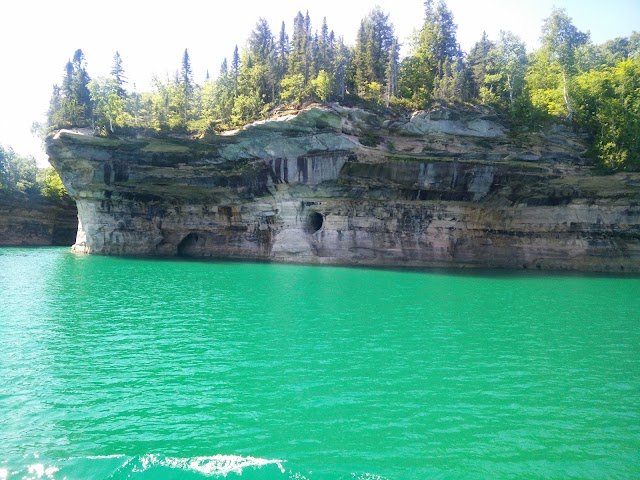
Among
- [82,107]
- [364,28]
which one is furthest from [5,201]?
[364,28]

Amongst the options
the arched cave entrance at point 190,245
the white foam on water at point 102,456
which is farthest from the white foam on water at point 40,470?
the arched cave entrance at point 190,245

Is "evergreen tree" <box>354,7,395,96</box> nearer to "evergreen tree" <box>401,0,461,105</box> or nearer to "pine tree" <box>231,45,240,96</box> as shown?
"evergreen tree" <box>401,0,461,105</box>

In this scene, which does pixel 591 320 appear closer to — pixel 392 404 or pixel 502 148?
pixel 392 404

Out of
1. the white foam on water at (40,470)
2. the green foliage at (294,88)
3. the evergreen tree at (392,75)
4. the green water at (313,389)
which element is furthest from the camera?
the evergreen tree at (392,75)

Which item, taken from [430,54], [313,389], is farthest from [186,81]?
[313,389]

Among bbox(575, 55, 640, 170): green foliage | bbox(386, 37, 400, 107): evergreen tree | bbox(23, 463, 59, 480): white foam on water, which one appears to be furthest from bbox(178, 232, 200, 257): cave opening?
bbox(23, 463, 59, 480): white foam on water

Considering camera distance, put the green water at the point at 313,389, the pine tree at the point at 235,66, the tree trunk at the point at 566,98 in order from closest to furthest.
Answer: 1. the green water at the point at 313,389
2. the tree trunk at the point at 566,98
3. the pine tree at the point at 235,66

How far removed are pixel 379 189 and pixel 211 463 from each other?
29.9 metres

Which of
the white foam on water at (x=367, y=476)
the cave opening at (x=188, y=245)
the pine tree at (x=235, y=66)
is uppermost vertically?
the pine tree at (x=235, y=66)

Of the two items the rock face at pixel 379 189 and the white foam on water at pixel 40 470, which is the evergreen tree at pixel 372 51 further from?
the white foam on water at pixel 40 470

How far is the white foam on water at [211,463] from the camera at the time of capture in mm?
5898

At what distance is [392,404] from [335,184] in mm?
26882

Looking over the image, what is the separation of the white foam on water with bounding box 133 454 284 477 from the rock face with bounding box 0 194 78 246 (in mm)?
56018

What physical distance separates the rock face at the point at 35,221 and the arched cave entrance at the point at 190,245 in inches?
786
